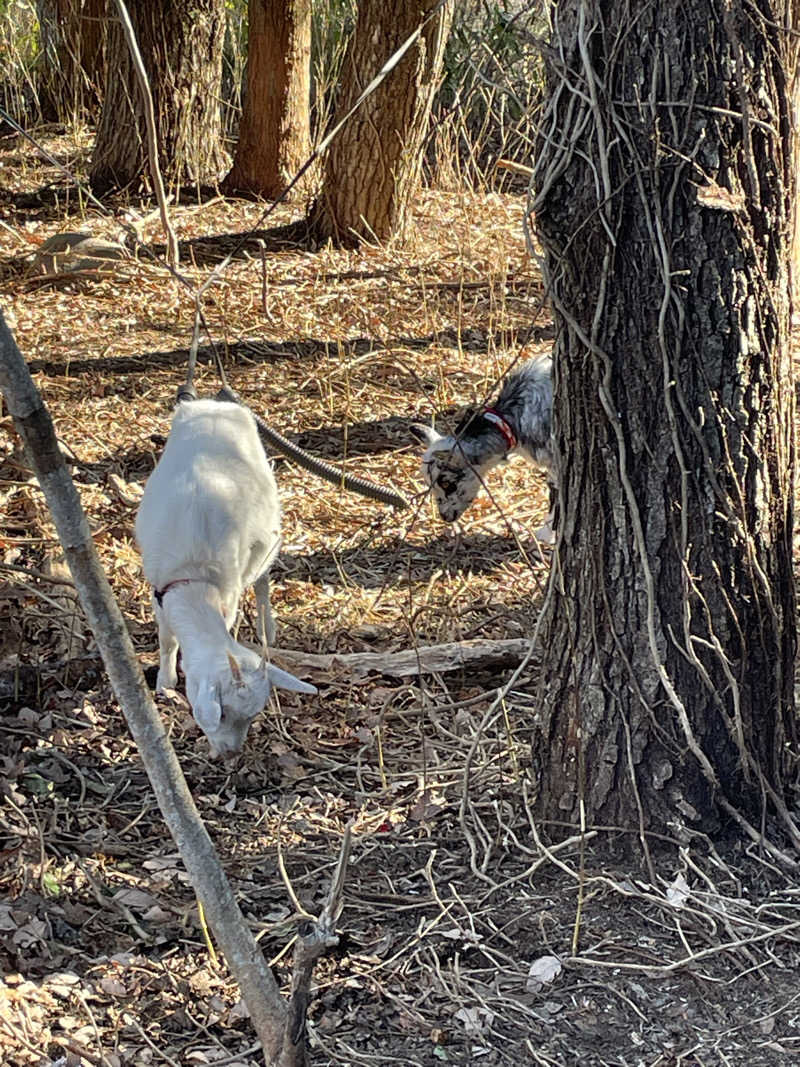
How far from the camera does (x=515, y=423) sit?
7266mm

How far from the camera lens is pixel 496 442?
7.27 meters

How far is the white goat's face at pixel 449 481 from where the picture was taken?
22.9ft

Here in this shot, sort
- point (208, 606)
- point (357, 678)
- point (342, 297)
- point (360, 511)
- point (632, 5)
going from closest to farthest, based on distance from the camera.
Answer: point (632, 5)
point (208, 606)
point (357, 678)
point (360, 511)
point (342, 297)

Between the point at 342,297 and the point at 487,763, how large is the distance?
610 centimetres

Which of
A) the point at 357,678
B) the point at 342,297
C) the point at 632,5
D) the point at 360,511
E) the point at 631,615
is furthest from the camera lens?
the point at 342,297

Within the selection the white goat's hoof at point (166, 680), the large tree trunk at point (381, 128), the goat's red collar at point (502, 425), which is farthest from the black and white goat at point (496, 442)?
the large tree trunk at point (381, 128)

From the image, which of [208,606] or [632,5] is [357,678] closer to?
[208,606]

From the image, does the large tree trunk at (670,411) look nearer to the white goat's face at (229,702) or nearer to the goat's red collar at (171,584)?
the white goat's face at (229,702)

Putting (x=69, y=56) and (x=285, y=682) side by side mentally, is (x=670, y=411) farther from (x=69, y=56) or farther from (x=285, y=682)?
(x=69, y=56)

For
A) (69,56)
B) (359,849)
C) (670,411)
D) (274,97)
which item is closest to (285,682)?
(359,849)

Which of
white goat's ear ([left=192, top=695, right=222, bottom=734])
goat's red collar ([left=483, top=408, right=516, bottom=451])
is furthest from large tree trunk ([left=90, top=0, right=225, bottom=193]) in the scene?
white goat's ear ([left=192, top=695, right=222, bottom=734])

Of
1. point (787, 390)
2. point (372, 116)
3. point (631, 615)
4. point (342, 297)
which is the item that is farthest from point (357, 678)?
point (372, 116)

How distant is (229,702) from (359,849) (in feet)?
2.37

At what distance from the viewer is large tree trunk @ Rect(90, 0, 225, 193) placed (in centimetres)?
1109
